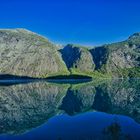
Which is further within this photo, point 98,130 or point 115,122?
point 115,122

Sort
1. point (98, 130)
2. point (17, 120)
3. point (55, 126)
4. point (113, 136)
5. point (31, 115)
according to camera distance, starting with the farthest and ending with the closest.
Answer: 1. point (31, 115)
2. point (17, 120)
3. point (55, 126)
4. point (98, 130)
5. point (113, 136)

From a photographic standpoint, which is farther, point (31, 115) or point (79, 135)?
point (31, 115)

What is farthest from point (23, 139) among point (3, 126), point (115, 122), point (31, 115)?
point (31, 115)

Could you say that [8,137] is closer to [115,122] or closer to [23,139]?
[23,139]

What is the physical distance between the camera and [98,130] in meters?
47.7

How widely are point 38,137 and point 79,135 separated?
5616 millimetres

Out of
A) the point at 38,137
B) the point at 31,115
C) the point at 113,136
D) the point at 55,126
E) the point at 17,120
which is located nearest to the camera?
the point at 113,136

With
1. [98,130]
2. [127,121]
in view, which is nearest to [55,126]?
[98,130]

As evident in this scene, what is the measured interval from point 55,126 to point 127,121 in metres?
13.2

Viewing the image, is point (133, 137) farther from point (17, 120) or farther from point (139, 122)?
point (17, 120)

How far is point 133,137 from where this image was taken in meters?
Answer: 41.5

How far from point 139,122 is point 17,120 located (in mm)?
24667

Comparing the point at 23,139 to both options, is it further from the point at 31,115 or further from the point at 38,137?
the point at 31,115

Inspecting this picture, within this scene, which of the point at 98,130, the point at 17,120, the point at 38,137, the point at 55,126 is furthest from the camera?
the point at 17,120
